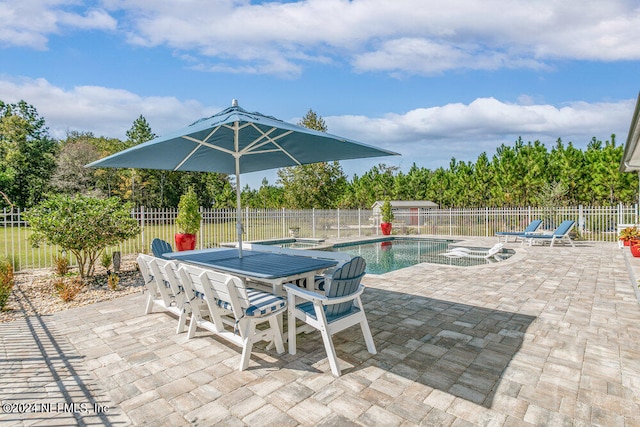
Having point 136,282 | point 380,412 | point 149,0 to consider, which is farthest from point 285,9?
point 380,412

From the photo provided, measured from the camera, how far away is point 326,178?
26859 mm

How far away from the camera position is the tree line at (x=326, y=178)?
2294 centimetres

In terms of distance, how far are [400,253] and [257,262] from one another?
Answer: 878 centimetres

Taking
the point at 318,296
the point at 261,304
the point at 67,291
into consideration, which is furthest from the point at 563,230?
the point at 67,291

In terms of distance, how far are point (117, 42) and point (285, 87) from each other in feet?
15.1

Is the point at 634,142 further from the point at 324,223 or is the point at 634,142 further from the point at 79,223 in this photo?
the point at 324,223

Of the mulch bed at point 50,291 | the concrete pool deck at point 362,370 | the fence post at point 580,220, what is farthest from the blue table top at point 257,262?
the fence post at point 580,220

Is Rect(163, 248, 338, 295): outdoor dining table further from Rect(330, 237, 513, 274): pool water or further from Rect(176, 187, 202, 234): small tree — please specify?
Rect(176, 187, 202, 234): small tree

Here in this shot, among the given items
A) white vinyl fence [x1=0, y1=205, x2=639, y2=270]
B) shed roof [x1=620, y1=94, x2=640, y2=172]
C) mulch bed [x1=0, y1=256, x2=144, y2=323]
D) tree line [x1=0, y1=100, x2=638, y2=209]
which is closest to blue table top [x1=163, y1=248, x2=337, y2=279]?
mulch bed [x1=0, y1=256, x2=144, y2=323]

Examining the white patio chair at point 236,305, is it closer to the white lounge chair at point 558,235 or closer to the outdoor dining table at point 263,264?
the outdoor dining table at point 263,264

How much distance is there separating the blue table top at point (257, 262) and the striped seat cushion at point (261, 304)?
0.19 metres

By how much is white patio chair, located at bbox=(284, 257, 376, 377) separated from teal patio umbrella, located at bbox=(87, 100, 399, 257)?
5.14 ft

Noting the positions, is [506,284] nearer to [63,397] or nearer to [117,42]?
[63,397]

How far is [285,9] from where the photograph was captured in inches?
266
